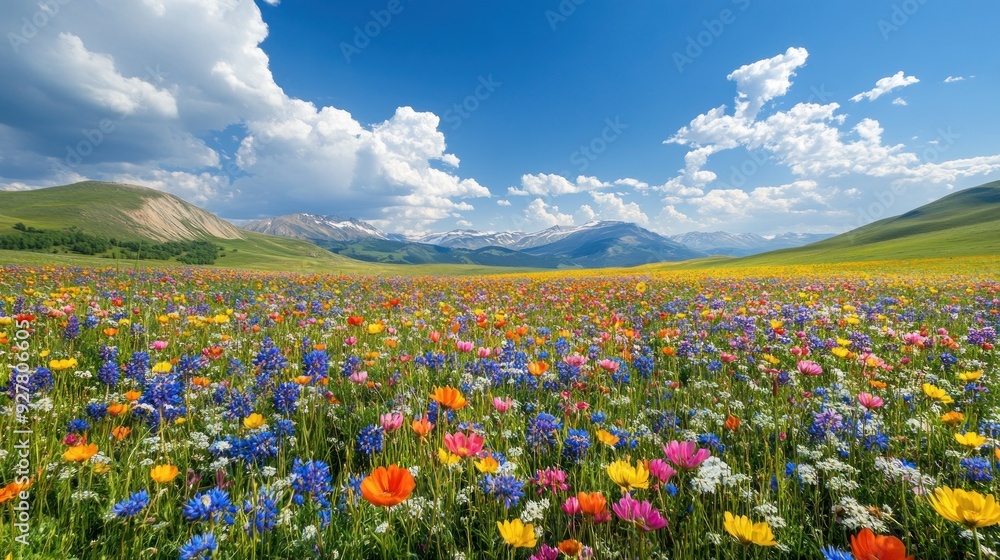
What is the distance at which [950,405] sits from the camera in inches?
149

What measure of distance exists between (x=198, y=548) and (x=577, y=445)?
Result: 2.01 m

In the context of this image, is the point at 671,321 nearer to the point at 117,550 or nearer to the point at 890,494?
the point at 890,494

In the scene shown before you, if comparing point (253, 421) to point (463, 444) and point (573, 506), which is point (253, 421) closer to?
point (463, 444)

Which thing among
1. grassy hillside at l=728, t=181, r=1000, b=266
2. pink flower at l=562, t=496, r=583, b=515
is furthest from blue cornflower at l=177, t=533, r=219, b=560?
grassy hillside at l=728, t=181, r=1000, b=266

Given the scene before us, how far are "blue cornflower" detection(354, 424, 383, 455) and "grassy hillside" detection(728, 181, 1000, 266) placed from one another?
72996 mm

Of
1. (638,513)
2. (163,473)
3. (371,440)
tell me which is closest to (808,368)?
(638,513)

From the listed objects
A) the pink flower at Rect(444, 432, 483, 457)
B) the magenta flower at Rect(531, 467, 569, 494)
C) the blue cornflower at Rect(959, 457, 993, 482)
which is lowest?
the blue cornflower at Rect(959, 457, 993, 482)

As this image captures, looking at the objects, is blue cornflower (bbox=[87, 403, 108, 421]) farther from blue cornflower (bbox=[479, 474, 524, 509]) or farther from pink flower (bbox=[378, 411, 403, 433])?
blue cornflower (bbox=[479, 474, 524, 509])

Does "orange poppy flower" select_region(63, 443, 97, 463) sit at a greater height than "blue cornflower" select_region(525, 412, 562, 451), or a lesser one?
greater

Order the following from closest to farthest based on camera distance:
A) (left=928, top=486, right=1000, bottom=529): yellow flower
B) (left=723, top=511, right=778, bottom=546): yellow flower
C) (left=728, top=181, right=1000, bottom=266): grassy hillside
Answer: (left=928, top=486, right=1000, bottom=529): yellow flower < (left=723, top=511, right=778, bottom=546): yellow flower < (left=728, top=181, right=1000, bottom=266): grassy hillside

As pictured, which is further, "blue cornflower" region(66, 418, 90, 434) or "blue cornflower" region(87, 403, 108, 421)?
"blue cornflower" region(87, 403, 108, 421)

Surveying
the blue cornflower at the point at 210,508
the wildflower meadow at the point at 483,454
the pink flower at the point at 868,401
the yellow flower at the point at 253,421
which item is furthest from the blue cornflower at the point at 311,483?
the pink flower at the point at 868,401

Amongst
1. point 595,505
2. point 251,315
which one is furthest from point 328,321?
point 595,505

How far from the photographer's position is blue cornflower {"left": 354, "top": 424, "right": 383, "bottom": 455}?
2.69 meters
